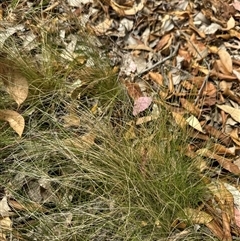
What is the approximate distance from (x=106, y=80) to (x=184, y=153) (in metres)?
0.49

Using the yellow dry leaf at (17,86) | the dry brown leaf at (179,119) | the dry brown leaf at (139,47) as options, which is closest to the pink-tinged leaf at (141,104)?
the dry brown leaf at (179,119)

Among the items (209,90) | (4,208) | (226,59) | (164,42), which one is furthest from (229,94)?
(4,208)

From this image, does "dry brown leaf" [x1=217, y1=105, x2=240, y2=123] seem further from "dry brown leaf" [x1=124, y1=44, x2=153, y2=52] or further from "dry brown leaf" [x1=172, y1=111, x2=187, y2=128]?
"dry brown leaf" [x1=124, y1=44, x2=153, y2=52]

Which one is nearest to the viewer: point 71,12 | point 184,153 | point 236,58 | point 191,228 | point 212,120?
point 191,228

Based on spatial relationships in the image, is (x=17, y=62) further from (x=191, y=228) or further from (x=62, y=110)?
(x=191, y=228)

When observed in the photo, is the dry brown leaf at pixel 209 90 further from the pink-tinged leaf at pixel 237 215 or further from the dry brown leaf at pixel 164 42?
the pink-tinged leaf at pixel 237 215

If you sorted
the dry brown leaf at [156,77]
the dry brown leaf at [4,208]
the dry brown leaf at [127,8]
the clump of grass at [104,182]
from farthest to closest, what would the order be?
the dry brown leaf at [127,8]
the dry brown leaf at [156,77]
the dry brown leaf at [4,208]
the clump of grass at [104,182]

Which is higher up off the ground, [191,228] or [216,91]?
[216,91]

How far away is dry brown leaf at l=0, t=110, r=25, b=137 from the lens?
2.24 meters

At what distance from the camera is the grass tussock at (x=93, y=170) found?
1.97 m

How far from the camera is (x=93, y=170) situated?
2.02 metres

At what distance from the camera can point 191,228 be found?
197 cm

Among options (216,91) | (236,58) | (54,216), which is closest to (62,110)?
(54,216)

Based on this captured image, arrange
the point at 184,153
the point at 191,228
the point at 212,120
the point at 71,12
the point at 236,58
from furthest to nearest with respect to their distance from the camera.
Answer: the point at 71,12 → the point at 236,58 → the point at 212,120 → the point at 184,153 → the point at 191,228
